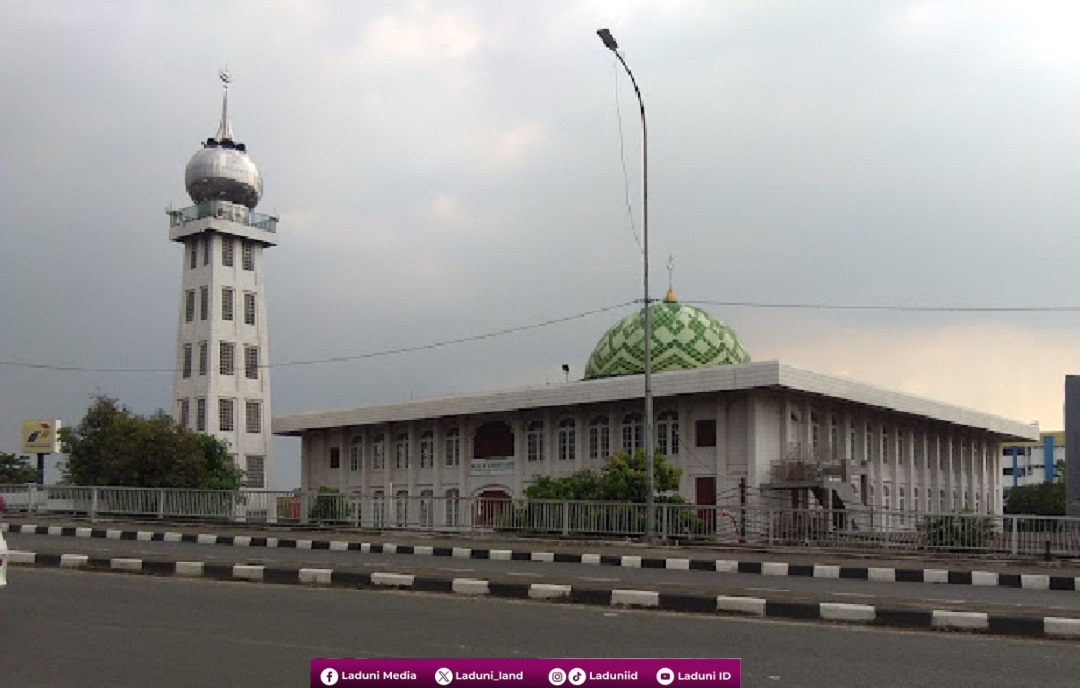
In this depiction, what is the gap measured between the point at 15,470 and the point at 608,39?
53.5 m

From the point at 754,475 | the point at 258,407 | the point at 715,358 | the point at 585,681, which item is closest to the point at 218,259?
the point at 258,407

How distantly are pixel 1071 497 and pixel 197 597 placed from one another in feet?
53.7

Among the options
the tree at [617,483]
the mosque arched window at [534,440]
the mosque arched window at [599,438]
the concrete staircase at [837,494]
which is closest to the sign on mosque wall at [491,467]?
the mosque arched window at [534,440]

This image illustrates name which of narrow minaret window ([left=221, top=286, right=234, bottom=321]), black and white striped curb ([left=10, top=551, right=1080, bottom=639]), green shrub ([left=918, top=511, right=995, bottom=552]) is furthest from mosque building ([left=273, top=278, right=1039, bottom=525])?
black and white striped curb ([left=10, top=551, right=1080, bottom=639])

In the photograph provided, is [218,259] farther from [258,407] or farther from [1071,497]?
[1071,497]

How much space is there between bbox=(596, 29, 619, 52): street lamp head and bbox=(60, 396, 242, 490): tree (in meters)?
24.9

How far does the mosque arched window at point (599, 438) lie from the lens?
3550 centimetres

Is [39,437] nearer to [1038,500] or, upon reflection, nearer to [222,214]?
[222,214]

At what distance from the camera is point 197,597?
1031 centimetres

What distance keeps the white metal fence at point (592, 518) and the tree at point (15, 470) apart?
114 feet

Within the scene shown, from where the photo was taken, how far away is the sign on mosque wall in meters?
37.9

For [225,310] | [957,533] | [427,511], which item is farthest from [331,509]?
[225,310]

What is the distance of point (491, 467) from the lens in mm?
38406

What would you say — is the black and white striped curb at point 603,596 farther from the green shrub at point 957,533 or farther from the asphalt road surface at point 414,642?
the green shrub at point 957,533
